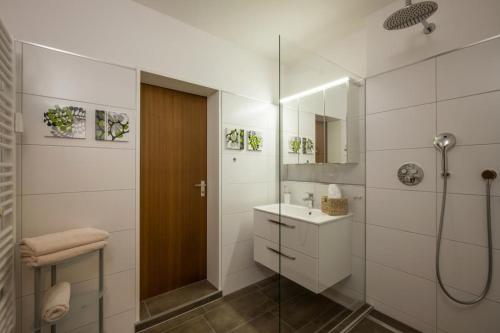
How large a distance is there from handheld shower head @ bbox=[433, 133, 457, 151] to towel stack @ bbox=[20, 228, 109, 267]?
87.4 inches

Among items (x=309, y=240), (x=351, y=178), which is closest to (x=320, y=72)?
(x=351, y=178)

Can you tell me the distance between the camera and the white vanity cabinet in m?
1.56

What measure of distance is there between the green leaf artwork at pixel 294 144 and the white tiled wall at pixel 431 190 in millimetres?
585

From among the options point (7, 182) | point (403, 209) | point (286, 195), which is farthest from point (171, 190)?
point (403, 209)

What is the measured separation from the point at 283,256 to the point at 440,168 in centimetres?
125

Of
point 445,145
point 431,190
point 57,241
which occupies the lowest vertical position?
point 57,241

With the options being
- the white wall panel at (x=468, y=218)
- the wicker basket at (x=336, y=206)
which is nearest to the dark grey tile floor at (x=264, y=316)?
the wicker basket at (x=336, y=206)

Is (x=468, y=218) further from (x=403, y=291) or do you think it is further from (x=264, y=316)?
(x=264, y=316)

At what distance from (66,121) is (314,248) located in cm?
187

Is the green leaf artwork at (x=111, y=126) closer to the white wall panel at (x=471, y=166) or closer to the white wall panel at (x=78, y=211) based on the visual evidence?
the white wall panel at (x=78, y=211)

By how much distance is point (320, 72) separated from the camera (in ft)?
6.05

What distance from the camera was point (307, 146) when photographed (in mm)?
1986

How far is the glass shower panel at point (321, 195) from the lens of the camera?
1594 mm

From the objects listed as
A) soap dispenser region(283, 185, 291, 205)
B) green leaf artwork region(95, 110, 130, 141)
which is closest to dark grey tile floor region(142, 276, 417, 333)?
soap dispenser region(283, 185, 291, 205)
